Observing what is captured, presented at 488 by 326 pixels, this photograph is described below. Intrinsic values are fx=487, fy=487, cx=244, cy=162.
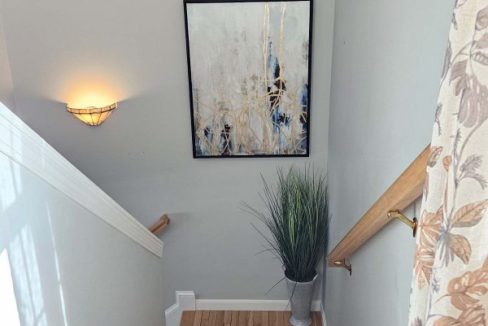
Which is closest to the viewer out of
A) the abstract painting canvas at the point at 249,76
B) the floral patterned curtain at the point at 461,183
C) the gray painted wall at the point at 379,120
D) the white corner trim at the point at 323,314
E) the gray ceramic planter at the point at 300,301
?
the floral patterned curtain at the point at 461,183

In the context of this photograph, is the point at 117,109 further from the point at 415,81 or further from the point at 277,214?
the point at 415,81

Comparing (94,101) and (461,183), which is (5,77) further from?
(461,183)

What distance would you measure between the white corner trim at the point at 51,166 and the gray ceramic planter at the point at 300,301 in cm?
148


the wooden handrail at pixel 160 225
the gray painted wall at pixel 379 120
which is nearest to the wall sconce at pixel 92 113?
the wooden handrail at pixel 160 225

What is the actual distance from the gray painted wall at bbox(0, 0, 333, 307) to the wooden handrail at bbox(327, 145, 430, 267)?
4.07ft

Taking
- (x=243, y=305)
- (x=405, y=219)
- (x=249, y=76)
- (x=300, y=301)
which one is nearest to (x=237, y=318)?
(x=243, y=305)

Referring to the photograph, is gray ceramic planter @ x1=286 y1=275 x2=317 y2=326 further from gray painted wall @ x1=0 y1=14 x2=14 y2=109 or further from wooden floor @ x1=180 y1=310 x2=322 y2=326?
gray painted wall @ x1=0 y1=14 x2=14 y2=109

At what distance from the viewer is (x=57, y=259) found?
1338 millimetres

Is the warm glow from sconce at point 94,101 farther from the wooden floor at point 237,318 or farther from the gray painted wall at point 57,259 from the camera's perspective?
the wooden floor at point 237,318

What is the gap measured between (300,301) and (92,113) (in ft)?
5.70

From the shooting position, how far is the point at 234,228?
327cm

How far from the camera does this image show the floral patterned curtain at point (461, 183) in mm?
661

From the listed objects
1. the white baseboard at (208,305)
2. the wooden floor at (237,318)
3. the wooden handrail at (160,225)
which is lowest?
the wooden floor at (237,318)

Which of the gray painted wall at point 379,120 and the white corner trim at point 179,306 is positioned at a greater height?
the gray painted wall at point 379,120
